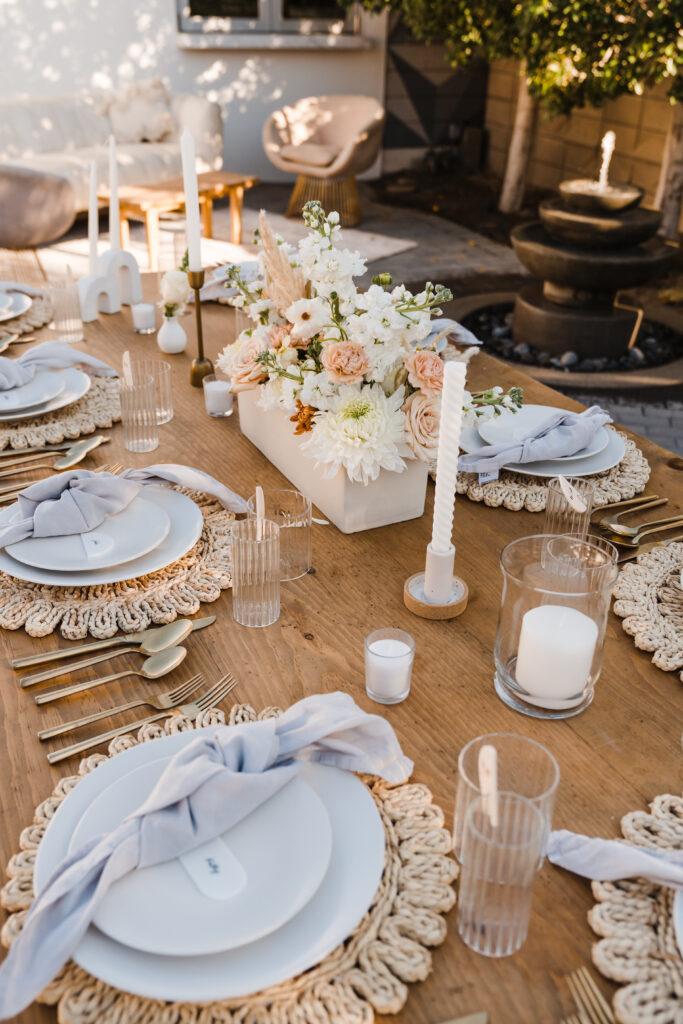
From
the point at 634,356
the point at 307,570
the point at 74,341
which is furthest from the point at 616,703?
the point at 634,356

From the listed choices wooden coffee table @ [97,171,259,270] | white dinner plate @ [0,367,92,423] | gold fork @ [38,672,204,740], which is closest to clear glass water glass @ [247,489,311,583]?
gold fork @ [38,672,204,740]

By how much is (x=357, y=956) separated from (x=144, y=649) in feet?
1.46

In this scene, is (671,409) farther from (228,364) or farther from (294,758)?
(294,758)

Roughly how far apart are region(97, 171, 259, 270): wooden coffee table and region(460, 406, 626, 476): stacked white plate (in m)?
3.74

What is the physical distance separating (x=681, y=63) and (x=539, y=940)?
431 cm

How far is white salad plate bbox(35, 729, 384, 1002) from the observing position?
0.63 meters

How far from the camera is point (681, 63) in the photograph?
159 inches

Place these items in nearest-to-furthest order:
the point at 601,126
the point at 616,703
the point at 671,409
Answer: the point at 616,703, the point at 671,409, the point at 601,126

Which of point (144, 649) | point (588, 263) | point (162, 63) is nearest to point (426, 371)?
point (144, 649)

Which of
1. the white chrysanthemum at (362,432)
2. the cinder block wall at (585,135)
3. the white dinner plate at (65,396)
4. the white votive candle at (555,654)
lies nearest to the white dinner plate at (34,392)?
the white dinner plate at (65,396)

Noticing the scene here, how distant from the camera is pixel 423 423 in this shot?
1.17 metres

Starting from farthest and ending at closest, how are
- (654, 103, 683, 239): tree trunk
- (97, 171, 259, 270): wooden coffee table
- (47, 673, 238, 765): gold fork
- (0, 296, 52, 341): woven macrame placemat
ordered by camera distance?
(97, 171, 259, 270): wooden coffee table, (654, 103, 683, 239): tree trunk, (0, 296, 52, 341): woven macrame placemat, (47, 673, 238, 765): gold fork

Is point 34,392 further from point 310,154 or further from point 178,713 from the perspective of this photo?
point 310,154

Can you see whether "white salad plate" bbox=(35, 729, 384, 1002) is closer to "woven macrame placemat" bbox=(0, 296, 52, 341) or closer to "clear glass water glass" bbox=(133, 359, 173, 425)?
"clear glass water glass" bbox=(133, 359, 173, 425)
